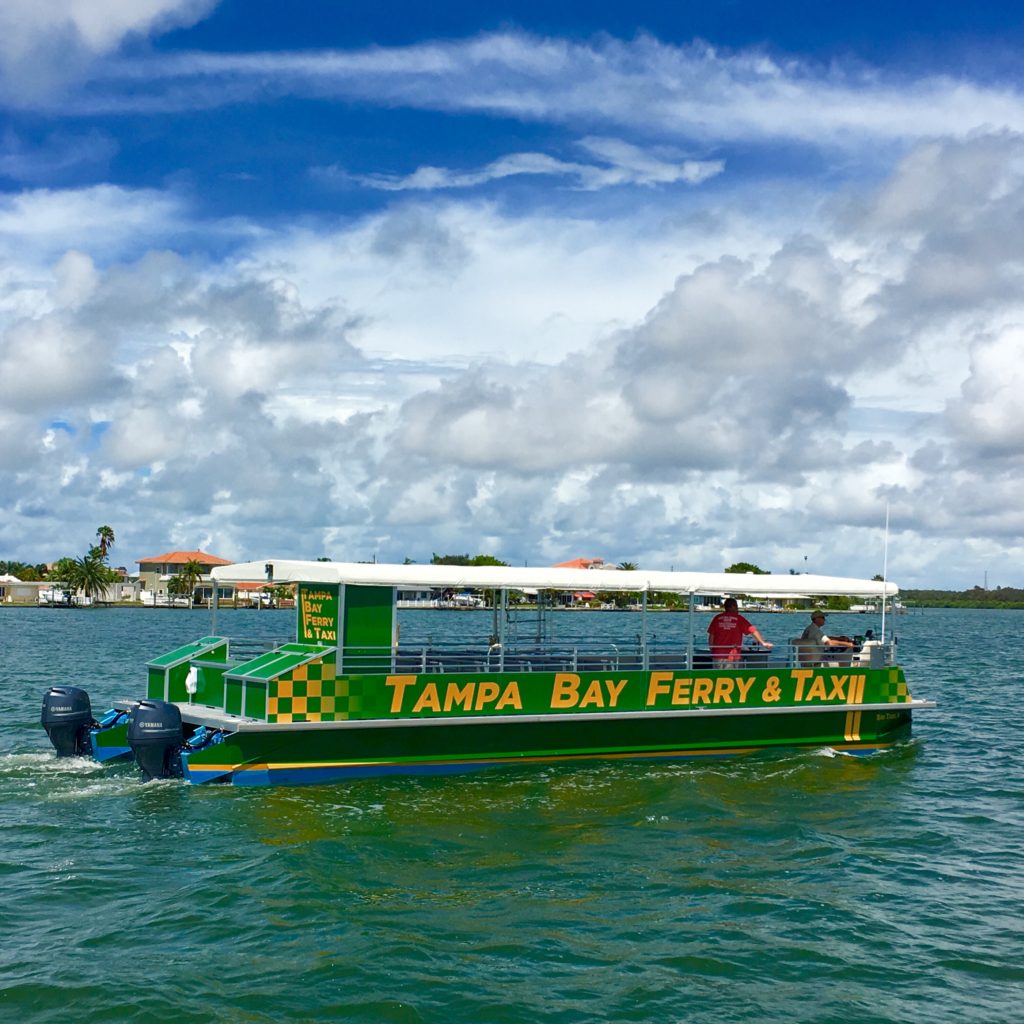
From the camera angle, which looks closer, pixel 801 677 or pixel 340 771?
pixel 340 771

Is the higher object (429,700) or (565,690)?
(565,690)

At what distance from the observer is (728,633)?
18547mm

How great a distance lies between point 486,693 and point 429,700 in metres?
0.87

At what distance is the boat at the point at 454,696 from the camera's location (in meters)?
15.1

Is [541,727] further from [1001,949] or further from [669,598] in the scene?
[1001,949]

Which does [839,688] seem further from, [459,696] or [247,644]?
[247,644]

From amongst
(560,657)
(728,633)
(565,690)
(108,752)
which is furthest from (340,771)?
(728,633)

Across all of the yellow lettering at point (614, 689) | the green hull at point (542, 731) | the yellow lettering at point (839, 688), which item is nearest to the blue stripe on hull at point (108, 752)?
the green hull at point (542, 731)

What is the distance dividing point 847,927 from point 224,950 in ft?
18.7

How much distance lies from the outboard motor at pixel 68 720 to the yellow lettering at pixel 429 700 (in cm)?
518

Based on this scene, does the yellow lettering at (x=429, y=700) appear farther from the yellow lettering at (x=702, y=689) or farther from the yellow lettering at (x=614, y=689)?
the yellow lettering at (x=702, y=689)

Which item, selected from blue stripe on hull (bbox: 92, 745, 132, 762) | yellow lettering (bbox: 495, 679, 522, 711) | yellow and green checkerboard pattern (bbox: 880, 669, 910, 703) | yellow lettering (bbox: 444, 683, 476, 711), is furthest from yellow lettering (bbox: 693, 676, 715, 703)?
blue stripe on hull (bbox: 92, 745, 132, 762)

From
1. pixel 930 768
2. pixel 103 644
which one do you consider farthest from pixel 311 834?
pixel 103 644

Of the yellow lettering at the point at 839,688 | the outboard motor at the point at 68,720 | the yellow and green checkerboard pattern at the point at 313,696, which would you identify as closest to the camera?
the yellow and green checkerboard pattern at the point at 313,696
